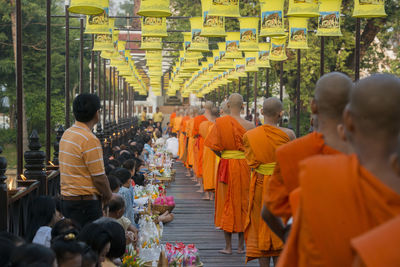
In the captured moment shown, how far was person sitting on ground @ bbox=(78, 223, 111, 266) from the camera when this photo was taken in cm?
483

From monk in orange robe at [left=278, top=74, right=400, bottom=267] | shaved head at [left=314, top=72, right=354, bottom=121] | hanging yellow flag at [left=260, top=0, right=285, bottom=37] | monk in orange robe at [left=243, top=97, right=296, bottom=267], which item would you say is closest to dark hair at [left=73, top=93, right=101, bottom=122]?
monk in orange robe at [left=243, top=97, right=296, bottom=267]

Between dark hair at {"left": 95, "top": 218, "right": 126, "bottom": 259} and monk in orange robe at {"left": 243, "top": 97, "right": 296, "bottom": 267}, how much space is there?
2022mm

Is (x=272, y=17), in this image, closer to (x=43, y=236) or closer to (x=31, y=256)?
(x=43, y=236)

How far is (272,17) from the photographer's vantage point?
11516 mm

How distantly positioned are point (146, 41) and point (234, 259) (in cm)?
866

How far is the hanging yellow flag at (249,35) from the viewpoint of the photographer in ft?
46.5

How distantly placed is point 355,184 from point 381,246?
384 millimetres

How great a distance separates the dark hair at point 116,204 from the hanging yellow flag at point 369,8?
4.68 meters

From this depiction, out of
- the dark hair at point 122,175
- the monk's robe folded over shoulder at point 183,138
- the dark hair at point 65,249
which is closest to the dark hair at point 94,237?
the dark hair at point 65,249

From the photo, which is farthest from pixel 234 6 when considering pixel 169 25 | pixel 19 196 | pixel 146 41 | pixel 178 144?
pixel 169 25

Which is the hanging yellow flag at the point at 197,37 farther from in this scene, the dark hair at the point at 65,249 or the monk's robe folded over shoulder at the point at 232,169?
the dark hair at the point at 65,249

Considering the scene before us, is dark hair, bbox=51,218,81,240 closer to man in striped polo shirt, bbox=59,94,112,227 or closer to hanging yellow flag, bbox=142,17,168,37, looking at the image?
man in striped polo shirt, bbox=59,94,112,227

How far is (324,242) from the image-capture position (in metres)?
2.70

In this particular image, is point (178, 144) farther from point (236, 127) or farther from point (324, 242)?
point (324, 242)
